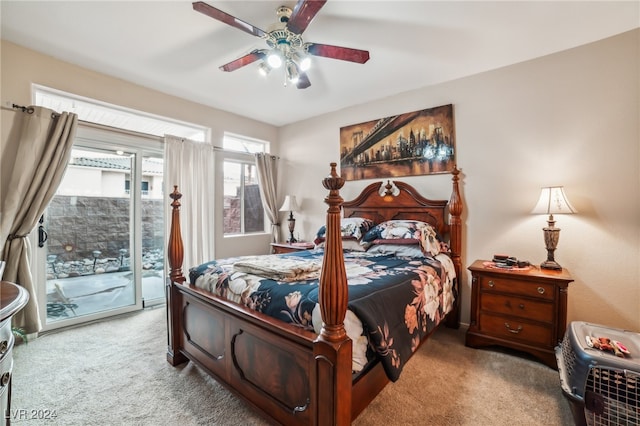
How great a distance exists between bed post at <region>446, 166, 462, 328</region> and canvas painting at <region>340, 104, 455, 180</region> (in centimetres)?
27

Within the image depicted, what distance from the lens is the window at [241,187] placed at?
4.15m

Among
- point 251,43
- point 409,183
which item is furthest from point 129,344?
point 409,183

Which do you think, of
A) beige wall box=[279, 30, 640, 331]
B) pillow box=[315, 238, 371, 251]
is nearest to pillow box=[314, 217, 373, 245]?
pillow box=[315, 238, 371, 251]

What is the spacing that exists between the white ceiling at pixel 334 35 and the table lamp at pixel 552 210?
1.29 metres

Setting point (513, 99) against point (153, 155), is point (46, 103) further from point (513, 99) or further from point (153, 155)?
point (513, 99)

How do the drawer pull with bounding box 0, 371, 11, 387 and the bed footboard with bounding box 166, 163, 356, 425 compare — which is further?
the bed footboard with bounding box 166, 163, 356, 425

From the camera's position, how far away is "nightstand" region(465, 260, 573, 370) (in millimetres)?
2102

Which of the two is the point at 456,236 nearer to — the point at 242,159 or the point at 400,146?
the point at 400,146

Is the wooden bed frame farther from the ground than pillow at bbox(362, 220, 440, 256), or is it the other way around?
pillow at bbox(362, 220, 440, 256)

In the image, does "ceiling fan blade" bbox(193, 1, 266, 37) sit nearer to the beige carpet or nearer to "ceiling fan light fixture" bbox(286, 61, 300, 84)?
"ceiling fan light fixture" bbox(286, 61, 300, 84)

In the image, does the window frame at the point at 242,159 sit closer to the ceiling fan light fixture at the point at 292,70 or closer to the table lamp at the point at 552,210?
the ceiling fan light fixture at the point at 292,70

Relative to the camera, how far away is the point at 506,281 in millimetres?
2299

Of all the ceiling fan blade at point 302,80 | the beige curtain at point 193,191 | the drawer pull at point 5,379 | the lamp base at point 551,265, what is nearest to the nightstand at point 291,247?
the beige curtain at point 193,191

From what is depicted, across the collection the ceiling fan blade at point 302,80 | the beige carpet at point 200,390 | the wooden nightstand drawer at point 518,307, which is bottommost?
the beige carpet at point 200,390
